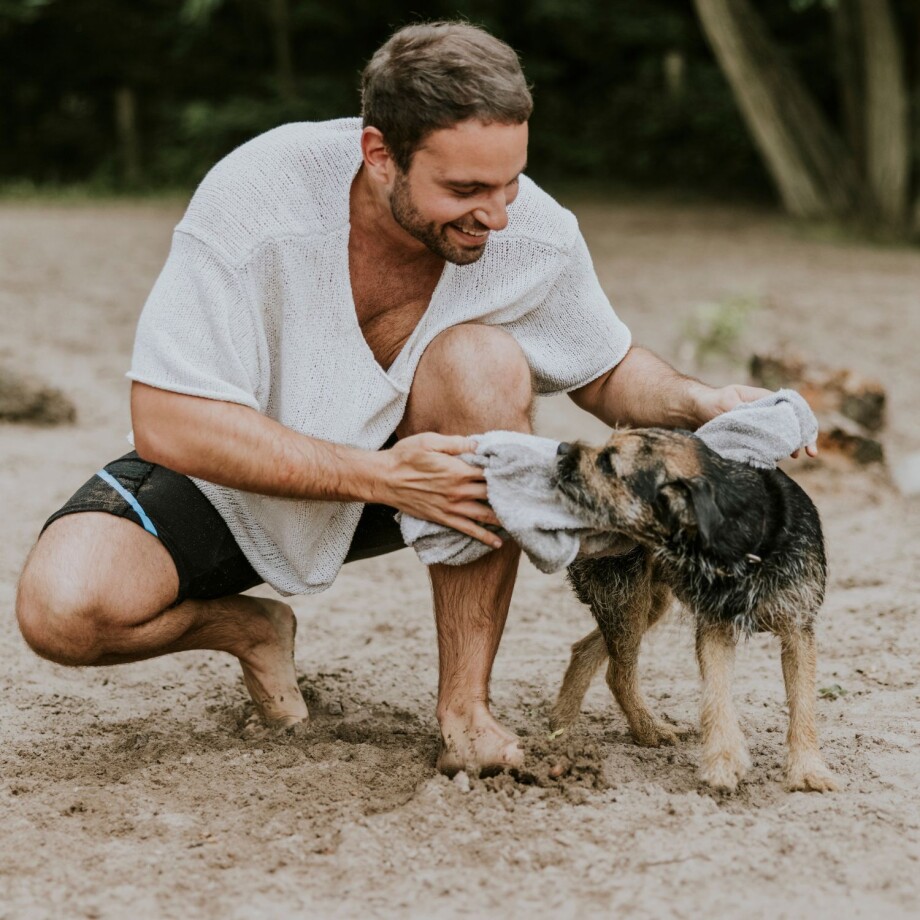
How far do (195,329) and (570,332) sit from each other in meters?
1.12

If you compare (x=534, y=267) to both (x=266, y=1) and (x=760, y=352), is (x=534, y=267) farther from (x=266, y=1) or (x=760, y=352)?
(x=266, y=1)

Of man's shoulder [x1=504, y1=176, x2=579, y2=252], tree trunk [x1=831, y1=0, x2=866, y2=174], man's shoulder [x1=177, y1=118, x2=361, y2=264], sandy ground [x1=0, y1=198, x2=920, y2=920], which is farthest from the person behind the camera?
tree trunk [x1=831, y1=0, x2=866, y2=174]

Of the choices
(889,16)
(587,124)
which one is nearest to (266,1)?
(587,124)

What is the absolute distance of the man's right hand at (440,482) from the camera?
328 cm

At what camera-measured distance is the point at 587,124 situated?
69.5 ft

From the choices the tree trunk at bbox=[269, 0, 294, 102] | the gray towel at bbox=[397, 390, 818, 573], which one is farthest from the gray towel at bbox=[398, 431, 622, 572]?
the tree trunk at bbox=[269, 0, 294, 102]

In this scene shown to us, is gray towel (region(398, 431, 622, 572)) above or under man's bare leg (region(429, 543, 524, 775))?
above

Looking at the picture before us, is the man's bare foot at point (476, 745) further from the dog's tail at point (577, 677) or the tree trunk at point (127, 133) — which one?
the tree trunk at point (127, 133)

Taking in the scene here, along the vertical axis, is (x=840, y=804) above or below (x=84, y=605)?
below

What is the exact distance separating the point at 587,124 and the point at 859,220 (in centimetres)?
791

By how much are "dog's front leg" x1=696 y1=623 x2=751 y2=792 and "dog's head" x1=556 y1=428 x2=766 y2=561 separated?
0.27 meters

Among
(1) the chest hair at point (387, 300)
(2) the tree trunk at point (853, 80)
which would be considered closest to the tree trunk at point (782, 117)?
(2) the tree trunk at point (853, 80)

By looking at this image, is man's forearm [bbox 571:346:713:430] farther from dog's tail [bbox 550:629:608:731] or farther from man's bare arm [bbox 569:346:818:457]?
dog's tail [bbox 550:629:608:731]

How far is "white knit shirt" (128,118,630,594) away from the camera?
10.9ft
